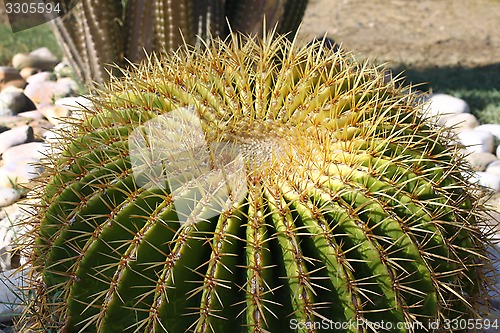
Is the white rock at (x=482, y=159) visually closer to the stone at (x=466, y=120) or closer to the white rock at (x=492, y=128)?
the white rock at (x=492, y=128)

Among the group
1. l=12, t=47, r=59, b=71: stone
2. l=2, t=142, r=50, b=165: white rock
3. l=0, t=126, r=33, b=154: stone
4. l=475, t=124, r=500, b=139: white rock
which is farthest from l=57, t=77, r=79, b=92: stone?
l=475, t=124, r=500, b=139: white rock

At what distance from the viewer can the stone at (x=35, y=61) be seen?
6445 mm

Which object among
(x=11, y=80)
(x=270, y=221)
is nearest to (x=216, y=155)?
(x=270, y=221)

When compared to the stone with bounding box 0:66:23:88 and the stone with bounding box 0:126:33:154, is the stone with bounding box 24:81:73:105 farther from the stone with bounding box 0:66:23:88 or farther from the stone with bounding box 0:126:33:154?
the stone with bounding box 0:126:33:154

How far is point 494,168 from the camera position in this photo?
4699mm

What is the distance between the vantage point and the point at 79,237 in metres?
2.09

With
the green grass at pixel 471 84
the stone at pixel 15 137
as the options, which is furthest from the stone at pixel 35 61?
the green grass at pixel 471 84

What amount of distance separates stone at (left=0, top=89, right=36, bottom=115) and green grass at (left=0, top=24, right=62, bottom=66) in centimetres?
125

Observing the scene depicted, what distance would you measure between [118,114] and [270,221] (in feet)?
2.38

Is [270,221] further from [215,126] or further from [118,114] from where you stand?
[118,114]

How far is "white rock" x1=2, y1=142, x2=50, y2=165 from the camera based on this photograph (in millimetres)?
4441

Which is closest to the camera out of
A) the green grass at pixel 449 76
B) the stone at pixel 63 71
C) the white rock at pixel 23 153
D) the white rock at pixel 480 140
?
the white rock at pixel 23 153

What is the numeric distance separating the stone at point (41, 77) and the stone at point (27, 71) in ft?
0.27

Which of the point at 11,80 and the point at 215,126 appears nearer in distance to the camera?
the point at 215,126
